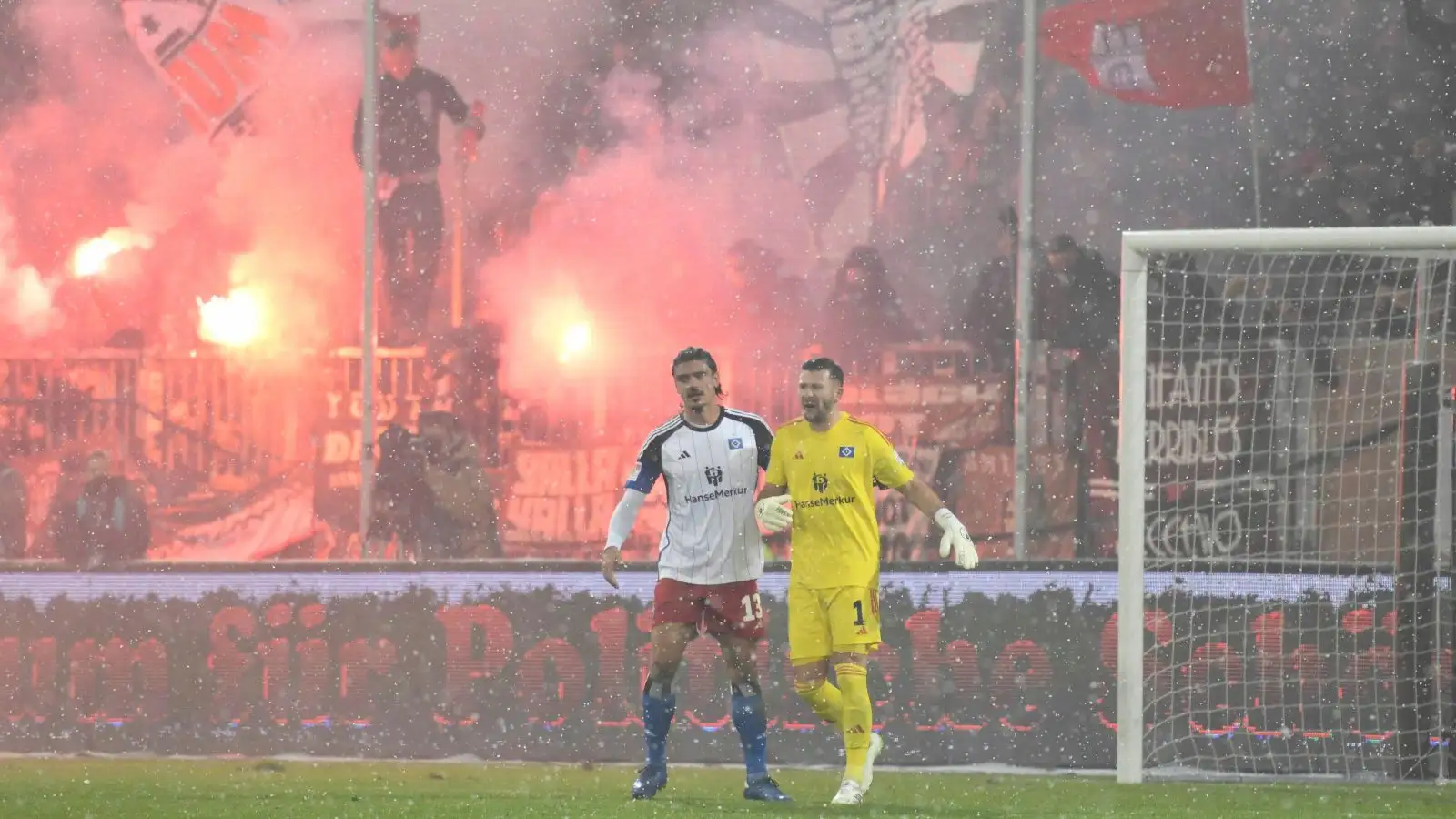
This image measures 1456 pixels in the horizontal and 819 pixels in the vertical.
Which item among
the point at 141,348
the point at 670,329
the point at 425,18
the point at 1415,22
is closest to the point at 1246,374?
the point at 1415,22

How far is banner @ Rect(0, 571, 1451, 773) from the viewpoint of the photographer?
922 centimetres

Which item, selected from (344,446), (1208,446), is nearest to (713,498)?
(1208,446)

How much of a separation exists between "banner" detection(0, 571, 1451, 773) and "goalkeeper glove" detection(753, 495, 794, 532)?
321 cm

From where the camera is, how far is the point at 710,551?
7004 mm

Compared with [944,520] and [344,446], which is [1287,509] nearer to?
[944,520]

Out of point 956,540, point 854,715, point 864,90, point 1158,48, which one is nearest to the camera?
point 854,715

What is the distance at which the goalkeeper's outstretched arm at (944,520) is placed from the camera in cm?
661

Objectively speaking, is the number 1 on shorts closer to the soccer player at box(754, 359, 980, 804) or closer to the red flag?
the soccer player at box(754, 359, 980, 804)

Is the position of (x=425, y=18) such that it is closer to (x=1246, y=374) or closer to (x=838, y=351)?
(x=838, y=351)

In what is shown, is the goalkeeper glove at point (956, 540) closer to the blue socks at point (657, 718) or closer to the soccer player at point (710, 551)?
the soccer player at point (710, 551)

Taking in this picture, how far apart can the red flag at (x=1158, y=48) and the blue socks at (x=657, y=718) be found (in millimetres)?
6180

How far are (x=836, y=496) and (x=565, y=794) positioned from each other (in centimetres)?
176

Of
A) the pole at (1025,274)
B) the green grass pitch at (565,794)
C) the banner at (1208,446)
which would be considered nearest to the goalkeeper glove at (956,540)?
the green grass pitch at (565,794)

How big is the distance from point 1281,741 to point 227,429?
21.6ft
